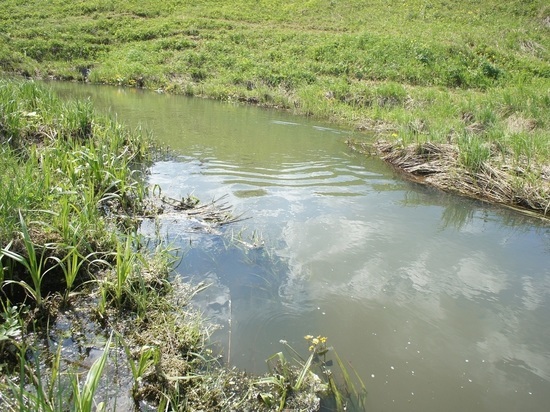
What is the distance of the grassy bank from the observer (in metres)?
2.25

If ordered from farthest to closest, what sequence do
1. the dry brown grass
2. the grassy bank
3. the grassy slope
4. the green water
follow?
the grassy slope → the dry brown grass → the green water → the grassy bank

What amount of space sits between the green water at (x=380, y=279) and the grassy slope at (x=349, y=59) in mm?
1758

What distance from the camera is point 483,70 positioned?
56.4ft

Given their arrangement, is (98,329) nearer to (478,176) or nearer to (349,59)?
(478,176)

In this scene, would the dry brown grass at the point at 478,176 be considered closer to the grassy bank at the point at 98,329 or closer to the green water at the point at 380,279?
the green water at the point at 380,279

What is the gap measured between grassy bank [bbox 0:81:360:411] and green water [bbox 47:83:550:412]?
0.89ft

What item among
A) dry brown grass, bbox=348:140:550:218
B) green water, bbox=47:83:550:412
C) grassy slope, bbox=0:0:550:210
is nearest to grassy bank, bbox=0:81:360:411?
green water, bbox=47:83:550:412

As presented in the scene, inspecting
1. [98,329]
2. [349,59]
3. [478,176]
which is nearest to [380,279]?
[98,329]

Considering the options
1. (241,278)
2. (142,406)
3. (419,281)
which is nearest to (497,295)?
(419,281)

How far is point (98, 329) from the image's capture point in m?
2.78

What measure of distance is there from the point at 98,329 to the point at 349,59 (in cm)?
1814

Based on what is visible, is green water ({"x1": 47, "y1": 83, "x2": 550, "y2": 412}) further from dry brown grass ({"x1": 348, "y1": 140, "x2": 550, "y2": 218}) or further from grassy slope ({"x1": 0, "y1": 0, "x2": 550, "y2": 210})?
grassy slope ({"x1": 0, "y1": 0, "x2": 550, "y2": 210})

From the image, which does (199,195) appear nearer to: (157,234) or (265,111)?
(157,234)

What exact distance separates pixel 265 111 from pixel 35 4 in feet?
74.8
